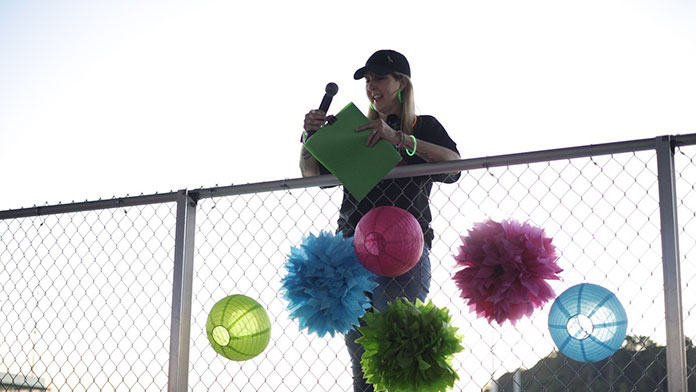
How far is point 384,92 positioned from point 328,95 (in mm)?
304

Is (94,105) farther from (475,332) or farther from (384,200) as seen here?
(475,332)

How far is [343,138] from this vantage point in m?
2.07

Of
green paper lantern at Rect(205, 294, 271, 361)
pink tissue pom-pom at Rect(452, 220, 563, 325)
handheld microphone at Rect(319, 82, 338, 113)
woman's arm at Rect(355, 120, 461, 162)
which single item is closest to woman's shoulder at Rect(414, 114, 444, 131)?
woman's arm at Rect(355, 120, 461, 162)

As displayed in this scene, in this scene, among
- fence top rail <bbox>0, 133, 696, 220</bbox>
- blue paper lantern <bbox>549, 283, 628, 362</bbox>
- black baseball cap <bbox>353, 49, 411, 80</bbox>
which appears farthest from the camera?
black baseball cap <bbox>353, 49, 411, 80</bbox>

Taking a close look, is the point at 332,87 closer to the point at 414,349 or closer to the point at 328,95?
the point at 328,95

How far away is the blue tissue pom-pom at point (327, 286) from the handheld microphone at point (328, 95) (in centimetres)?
38

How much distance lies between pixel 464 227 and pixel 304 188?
59 centimetres

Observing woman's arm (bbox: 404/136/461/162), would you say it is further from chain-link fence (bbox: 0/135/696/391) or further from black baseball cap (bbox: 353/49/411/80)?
black baseball cap (bbox: 353/49/411/80)

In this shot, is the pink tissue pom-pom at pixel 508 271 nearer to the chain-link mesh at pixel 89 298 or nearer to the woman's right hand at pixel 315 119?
the woman's right hand at pixel 315 119

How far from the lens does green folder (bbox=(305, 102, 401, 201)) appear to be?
80.4 inches

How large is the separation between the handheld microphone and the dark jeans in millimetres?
531

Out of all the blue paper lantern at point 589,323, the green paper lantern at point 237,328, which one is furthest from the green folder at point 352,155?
the blue paper lantern at point 589,323

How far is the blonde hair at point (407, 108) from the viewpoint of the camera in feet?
7.45

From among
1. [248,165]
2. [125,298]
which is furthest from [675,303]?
[248,165]
